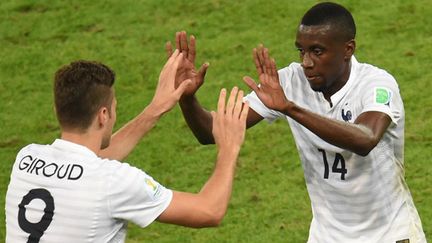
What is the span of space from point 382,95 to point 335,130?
53 centimetres

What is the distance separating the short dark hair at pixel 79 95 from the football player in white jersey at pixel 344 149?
128cm

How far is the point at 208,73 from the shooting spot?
13.6 m

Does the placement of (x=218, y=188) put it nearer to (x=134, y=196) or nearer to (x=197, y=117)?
(x=134, y=196)

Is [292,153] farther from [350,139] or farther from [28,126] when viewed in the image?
[350,139]

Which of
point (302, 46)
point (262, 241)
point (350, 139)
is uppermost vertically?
point (302, 46)

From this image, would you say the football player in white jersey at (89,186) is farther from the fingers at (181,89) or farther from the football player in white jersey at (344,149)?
the football player in white jersey at (344,149)

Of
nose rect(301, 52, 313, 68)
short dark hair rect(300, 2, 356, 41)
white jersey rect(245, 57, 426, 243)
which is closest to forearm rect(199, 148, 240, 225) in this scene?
nose rect(301, 52, 313, 68)

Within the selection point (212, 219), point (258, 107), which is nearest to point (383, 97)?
point (258, 107)

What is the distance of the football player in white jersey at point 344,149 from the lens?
24.3 ft

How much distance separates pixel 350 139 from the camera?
273 inches

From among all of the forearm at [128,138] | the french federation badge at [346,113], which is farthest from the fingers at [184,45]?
the french federation badge at [346,113]

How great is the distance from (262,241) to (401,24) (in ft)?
15.0

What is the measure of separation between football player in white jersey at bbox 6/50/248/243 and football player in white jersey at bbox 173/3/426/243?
3.90 feet

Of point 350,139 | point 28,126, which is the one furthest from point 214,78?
point 350,139
